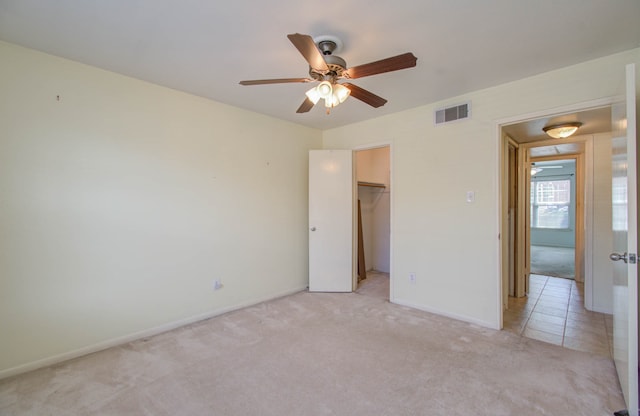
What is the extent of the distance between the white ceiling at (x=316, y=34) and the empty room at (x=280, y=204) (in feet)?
0.06

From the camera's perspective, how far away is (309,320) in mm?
3141

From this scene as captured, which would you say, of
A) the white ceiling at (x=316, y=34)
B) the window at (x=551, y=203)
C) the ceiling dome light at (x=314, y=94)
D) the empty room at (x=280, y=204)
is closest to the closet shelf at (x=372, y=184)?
the empty room at (x=280, y=204)

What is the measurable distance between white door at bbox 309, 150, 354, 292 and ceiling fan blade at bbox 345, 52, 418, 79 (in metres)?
2.25

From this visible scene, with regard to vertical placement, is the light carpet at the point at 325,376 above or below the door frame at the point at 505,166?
below

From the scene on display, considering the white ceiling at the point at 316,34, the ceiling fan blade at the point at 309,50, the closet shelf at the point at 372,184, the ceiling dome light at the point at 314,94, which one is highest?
the white ceiling at the point at 316,34

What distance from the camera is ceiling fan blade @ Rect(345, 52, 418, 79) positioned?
1.70 meters

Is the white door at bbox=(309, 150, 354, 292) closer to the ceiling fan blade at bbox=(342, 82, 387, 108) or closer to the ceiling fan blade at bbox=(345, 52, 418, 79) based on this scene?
the ceiling fan blade at bbox=(342, 82, 387, 108)

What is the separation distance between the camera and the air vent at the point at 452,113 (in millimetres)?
3108

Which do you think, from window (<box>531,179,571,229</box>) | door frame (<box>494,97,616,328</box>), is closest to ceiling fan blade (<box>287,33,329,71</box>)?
door frame (<box>494,97,616,328</box>)

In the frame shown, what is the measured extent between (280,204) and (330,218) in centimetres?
75

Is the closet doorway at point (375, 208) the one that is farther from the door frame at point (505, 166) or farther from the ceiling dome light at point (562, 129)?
the ceiling dome light at point (562, 129)

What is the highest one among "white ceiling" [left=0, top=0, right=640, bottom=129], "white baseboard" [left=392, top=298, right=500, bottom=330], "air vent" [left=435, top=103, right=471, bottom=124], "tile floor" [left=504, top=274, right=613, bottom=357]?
"white ceiling" [left=0, top=0, right=640, bottom=129]

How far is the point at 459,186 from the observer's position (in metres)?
3.18

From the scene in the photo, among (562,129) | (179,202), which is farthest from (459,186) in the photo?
(179,202)
